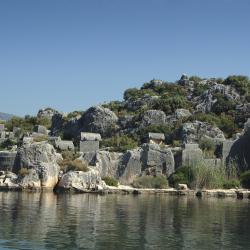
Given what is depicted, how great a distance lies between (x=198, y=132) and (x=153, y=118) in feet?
31.6

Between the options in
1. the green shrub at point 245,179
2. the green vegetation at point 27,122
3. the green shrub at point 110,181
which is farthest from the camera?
the green vegetation at point 27,122

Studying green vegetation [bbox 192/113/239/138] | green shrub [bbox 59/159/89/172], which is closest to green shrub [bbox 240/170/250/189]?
green vegetation [bbox 192/113/239/138]

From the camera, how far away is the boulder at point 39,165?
52781 millimetres

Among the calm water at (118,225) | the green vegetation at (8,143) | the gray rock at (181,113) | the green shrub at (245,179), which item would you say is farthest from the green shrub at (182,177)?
the gray rock at (181,113)

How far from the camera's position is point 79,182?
52.7 metres

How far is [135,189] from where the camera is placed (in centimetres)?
5466

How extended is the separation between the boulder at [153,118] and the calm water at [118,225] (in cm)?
3541

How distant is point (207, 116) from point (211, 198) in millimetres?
29554

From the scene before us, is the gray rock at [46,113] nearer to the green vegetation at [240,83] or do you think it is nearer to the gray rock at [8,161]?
the green vegetation at [240,83]

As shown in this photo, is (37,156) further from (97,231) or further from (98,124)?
(97,231)

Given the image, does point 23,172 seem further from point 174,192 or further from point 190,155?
point 190,155

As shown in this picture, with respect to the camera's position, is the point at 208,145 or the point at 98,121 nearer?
the point at 208,145

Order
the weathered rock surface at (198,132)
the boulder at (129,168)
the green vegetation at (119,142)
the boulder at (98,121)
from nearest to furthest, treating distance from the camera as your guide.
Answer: the boulder at (129,168) < the green vegetation at (119,142) < the weathered rock surface at (198,132) < the boulder at (98,121)

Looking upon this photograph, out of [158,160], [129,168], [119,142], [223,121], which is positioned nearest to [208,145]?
[158,160]
